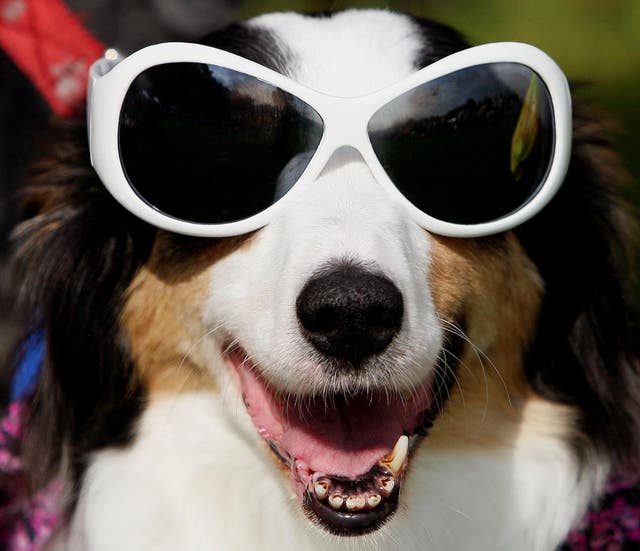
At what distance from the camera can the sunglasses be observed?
88.0 inches

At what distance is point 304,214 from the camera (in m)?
2.20

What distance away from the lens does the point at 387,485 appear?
7.18 feet

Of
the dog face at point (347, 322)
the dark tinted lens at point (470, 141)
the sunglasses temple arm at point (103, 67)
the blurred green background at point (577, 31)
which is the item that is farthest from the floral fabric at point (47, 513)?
the blurred green background at point (577, 31)

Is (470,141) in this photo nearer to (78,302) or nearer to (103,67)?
(103,67)

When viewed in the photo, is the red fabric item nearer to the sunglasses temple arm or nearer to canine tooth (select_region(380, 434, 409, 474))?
the sunglasses temple arm

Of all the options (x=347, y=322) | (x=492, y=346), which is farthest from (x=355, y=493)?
(x=492, y=346)

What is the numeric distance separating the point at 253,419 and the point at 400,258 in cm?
58

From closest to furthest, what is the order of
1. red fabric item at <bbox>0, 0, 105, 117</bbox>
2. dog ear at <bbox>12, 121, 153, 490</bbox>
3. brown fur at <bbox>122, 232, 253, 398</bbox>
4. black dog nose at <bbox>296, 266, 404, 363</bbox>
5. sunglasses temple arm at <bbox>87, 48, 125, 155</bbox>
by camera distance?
black dog nose at <bbox>296, 266, 404, 363</bbox>, sunglasses temple arm at <bbox>87, 48, 125, 155</bbox>, brown fur at <bbox>122, 232, 253, 398</bbox>, dog ear at <bbox>12, 121, 153, 490</bbox>, red fabric item at <bbox>0, 0, 105, 117</bbox>

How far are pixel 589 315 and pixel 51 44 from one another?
6.15 ft

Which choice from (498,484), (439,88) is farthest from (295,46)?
(498,484)

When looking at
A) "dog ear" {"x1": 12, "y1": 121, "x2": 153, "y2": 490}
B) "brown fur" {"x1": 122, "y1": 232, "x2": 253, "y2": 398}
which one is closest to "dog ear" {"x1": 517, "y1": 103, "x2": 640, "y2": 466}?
"brown fur" {"x1": 122, "y1": 232, "x2": 253, "y2": 398}

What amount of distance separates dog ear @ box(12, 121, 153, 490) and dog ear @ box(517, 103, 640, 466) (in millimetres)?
1049

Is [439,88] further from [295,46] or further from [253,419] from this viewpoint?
[253,419]

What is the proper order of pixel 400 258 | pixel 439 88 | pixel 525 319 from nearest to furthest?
pixel 400 258, pixel 439 88, pixel 525 319
